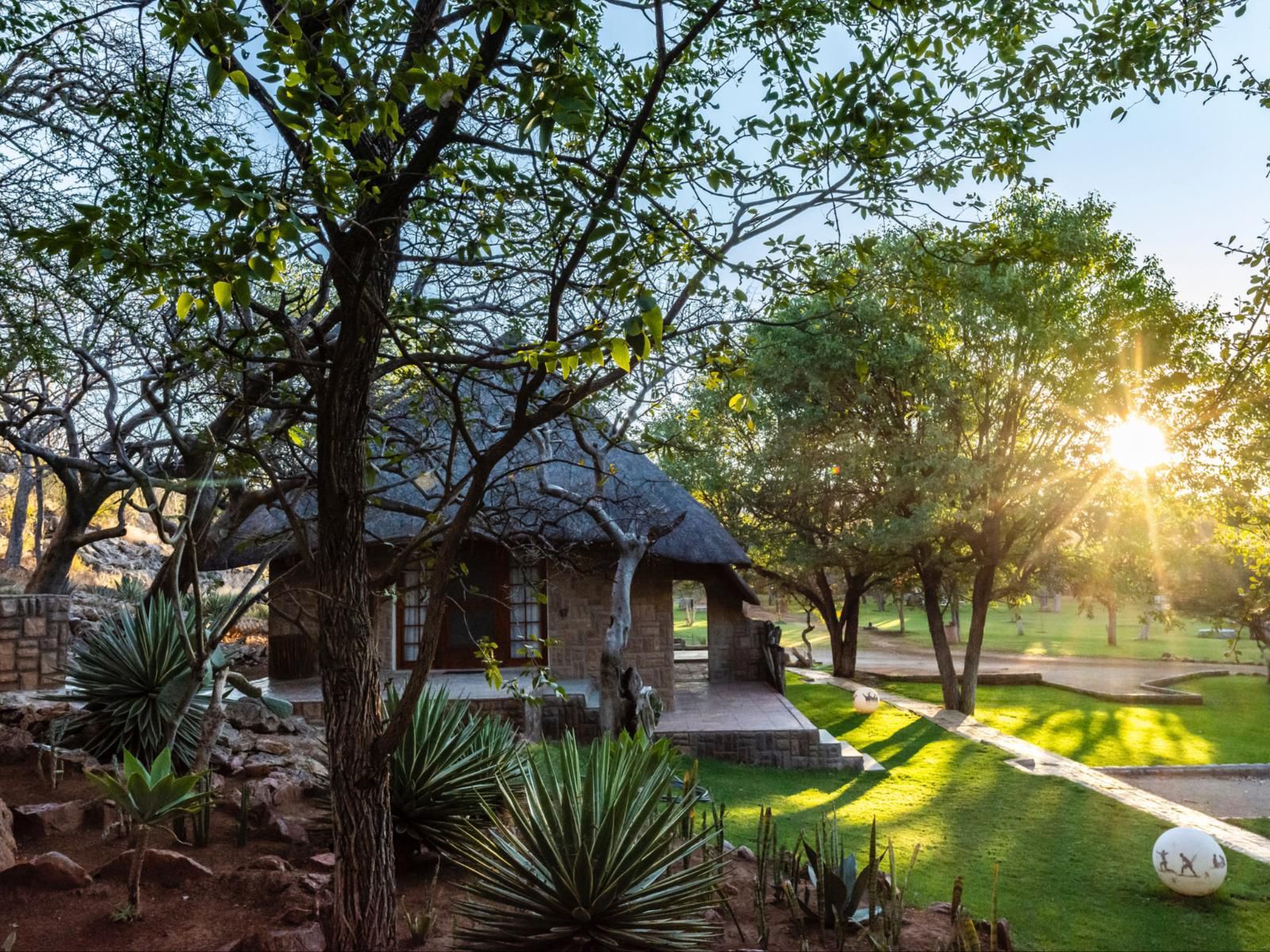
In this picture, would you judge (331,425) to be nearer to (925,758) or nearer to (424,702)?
(424,702)

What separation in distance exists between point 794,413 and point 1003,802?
31.4 feet

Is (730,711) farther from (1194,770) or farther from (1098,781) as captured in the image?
(1194,770)

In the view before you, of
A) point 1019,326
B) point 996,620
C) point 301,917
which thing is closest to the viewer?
point 301,917

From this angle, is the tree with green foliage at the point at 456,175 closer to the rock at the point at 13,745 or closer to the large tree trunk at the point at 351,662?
the large tree trunk at the point at 351,662

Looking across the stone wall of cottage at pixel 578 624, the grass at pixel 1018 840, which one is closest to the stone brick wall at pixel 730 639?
the stone wall of cottage at pixel 578 624

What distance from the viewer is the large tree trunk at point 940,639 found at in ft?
57.8

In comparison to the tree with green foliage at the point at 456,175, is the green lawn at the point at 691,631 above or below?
below

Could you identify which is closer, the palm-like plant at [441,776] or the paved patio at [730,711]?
the palm-like plant at [441,776]

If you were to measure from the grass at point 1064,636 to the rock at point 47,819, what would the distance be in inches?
1186

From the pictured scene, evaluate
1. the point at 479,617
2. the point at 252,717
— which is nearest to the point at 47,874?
the point at 252,717

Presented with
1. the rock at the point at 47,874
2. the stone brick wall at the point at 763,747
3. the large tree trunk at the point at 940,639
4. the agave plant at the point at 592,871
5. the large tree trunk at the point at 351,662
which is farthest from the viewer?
the large tree trunk at the point at 940,639

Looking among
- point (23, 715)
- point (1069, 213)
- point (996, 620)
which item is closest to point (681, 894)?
point (23, 715)

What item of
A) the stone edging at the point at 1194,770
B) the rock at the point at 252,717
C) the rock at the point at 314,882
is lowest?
the stone edging at the point at 1194,770

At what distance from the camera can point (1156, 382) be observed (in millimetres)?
5824
